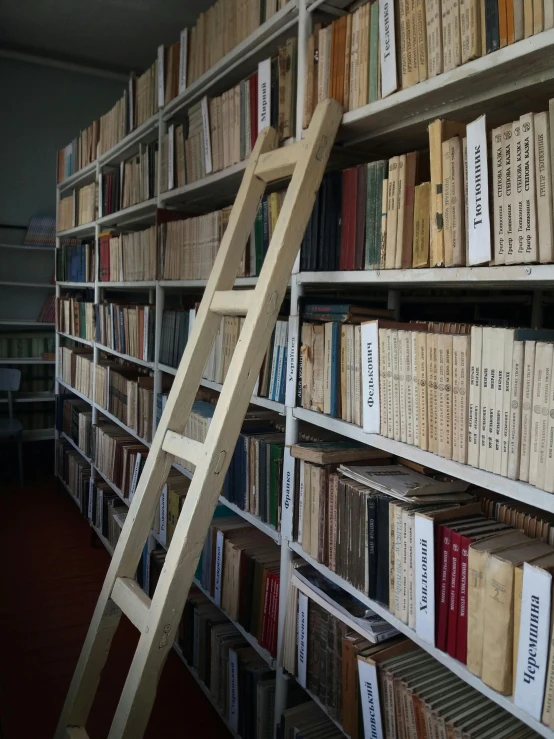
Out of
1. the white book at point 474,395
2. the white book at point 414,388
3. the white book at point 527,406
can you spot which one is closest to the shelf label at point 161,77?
the white book at point 414,388

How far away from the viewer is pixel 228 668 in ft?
6.26

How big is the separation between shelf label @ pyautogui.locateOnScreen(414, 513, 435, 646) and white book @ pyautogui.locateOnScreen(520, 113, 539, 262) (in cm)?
52

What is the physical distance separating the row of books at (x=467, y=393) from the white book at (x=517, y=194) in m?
0.13

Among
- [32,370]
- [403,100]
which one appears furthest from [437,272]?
[32,370]

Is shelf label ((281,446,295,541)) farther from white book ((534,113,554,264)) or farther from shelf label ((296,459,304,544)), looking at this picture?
white book ((534,113,554,264))

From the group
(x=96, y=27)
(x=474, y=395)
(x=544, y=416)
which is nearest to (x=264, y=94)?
(x=474, y=395)

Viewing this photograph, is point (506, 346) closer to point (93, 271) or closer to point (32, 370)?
point (93, 271)

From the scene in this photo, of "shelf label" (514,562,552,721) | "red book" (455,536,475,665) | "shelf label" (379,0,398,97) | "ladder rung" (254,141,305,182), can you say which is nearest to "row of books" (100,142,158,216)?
"ladder rung" (254,141,305,182)

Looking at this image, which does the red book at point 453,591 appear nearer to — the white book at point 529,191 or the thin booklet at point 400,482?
the thin booklet at point 400,482

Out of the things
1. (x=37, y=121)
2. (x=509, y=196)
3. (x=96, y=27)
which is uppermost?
(x=96, y=27)

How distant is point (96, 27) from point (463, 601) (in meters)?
4.29

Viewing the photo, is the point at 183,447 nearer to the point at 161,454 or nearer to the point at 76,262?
the point at 161,454

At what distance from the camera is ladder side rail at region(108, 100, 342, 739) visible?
1.25 meters

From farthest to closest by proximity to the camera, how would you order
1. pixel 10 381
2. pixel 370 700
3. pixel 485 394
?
pixel 10 381
pixel 370 700
pixel 485 394
